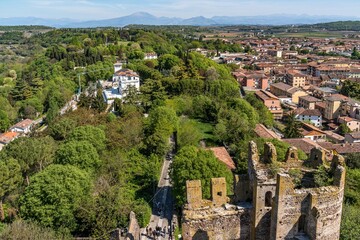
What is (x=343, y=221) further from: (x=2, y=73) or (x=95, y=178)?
(x=2, y=73)

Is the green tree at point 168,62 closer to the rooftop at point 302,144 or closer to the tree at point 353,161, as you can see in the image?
the rooftop at point 302,144

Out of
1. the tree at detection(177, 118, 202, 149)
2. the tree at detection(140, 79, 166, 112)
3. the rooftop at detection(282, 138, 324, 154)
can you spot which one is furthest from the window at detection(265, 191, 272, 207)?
the tree at detection(140, 79, 166, 112)

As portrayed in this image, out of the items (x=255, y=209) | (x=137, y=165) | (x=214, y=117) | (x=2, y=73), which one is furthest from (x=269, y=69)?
(x=255, y=209)

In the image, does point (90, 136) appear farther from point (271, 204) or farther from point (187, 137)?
point (271, 204)

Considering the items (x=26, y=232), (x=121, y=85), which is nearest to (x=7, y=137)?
(x=121, y=85)

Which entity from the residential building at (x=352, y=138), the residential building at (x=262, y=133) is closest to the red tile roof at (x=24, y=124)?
the residential building at (x=262, y=133)

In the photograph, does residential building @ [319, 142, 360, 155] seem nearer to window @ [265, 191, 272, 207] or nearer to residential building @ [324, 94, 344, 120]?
residential building @ [324, 94, 344, 120]
